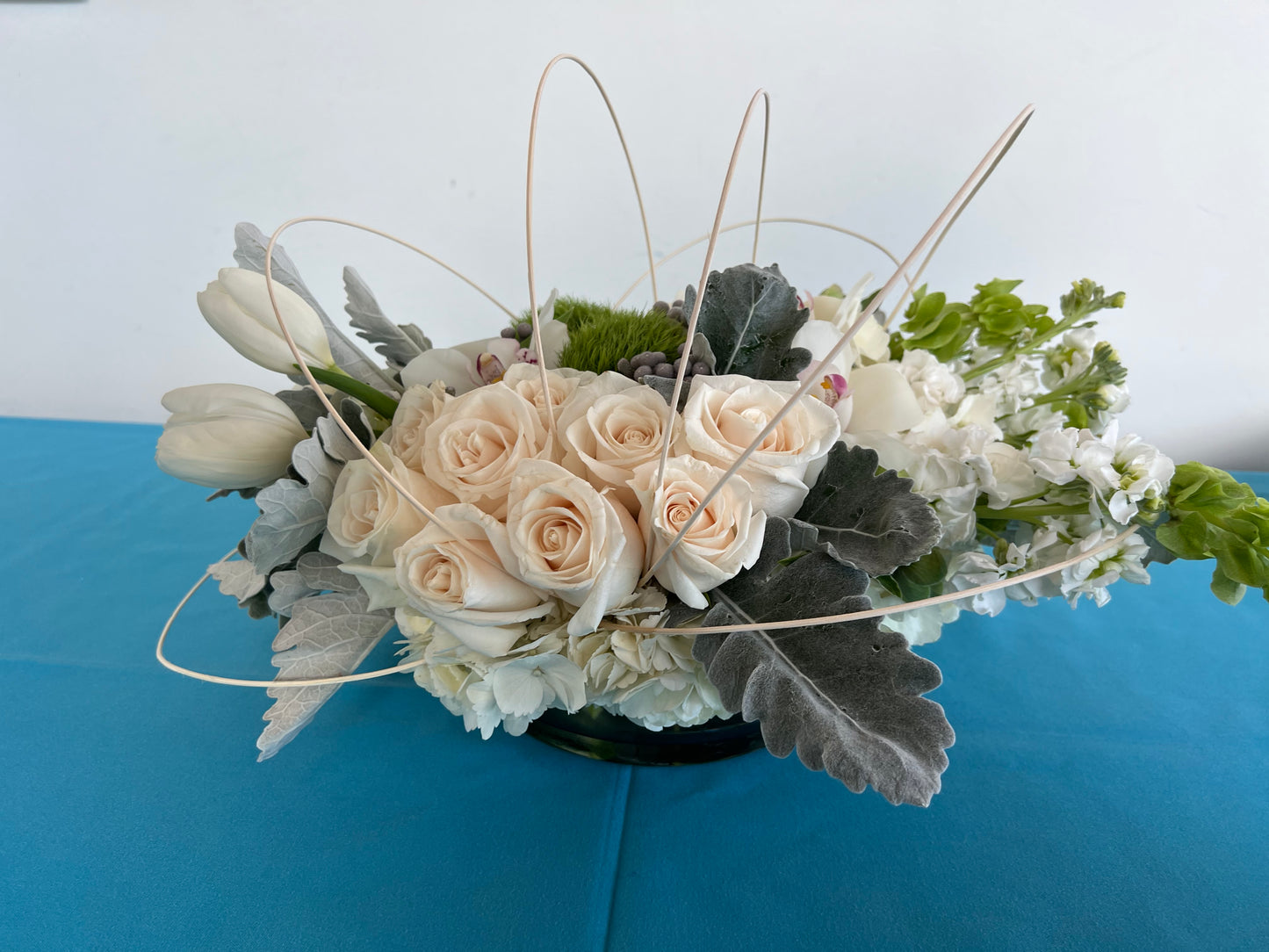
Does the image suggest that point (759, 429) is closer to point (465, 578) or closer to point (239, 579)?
point (465, 578)

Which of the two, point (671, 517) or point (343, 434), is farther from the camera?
point (343, 434)

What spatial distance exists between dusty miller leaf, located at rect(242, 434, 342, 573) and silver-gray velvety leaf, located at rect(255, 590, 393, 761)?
1.7 inches

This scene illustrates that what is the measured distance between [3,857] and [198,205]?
1.36 metres

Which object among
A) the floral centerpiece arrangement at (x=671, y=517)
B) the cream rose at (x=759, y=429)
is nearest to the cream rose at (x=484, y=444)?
the floral centerpiece arrangement at (x=671, y=517)

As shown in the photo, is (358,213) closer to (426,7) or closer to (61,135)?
(426,7)

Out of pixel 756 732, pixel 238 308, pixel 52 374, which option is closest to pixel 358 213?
pixel 52 374

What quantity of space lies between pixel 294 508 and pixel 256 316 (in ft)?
0.49

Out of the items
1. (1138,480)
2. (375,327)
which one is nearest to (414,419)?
(375,327)

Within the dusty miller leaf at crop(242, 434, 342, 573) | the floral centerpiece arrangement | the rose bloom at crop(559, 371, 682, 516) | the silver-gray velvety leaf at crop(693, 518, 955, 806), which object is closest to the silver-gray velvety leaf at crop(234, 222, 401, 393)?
the floral centerpiece arrangement

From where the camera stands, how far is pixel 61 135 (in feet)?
4.56

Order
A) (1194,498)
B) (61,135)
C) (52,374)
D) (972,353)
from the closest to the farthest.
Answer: (1194,498)
(972,353)
(61,135)
(52,374)

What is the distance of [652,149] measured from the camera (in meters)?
1.26

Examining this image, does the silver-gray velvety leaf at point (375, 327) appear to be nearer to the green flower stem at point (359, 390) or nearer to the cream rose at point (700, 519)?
the green flower stem at point (359, 390)

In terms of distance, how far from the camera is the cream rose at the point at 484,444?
0.42 m
